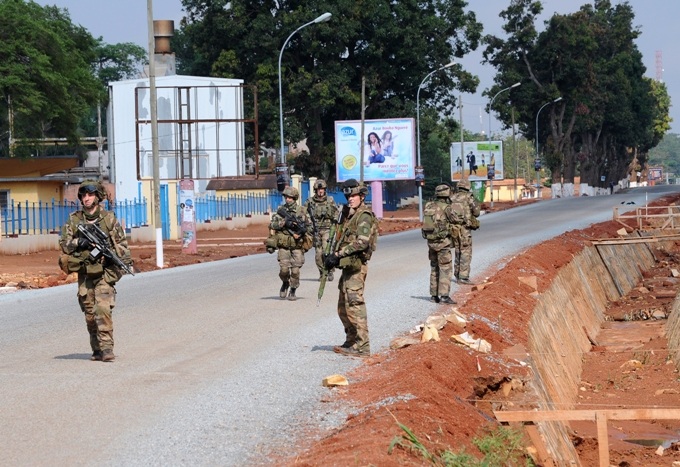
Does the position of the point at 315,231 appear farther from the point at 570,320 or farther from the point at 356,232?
the point at 570,320

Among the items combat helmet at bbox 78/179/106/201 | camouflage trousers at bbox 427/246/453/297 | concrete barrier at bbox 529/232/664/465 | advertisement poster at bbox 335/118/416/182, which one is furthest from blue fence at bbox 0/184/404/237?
combat helmet at bbox 78/179/106/201

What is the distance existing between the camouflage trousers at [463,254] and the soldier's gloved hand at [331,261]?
8880 millimetres

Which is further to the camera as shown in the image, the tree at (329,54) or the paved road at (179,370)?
the tree at (329,54)

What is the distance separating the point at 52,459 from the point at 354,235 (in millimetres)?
5010

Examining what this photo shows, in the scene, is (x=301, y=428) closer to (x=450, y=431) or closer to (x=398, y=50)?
(x=450, y=431)

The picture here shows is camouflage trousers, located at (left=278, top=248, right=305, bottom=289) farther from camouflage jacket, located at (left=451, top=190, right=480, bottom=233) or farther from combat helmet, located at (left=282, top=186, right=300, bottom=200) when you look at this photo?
camouflage jacket, located at (left=451, top=190, right=480, bottom=233)

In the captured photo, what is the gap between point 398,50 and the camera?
6738 centimetres

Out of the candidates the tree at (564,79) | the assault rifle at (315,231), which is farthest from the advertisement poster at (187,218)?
the tree at (564,79)

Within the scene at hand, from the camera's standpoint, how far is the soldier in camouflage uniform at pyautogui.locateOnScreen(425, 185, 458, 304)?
56.1 ft

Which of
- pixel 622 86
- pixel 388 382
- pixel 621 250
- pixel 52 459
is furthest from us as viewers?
pixel 622 86

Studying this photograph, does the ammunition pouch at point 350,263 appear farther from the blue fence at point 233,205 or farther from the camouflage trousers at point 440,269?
the blue fence at point 233,205

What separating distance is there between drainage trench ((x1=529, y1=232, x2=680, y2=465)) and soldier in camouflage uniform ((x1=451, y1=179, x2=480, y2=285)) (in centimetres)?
149

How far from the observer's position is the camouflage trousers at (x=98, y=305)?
1116 cm

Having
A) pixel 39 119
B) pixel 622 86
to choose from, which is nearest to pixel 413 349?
pixel 39 119
